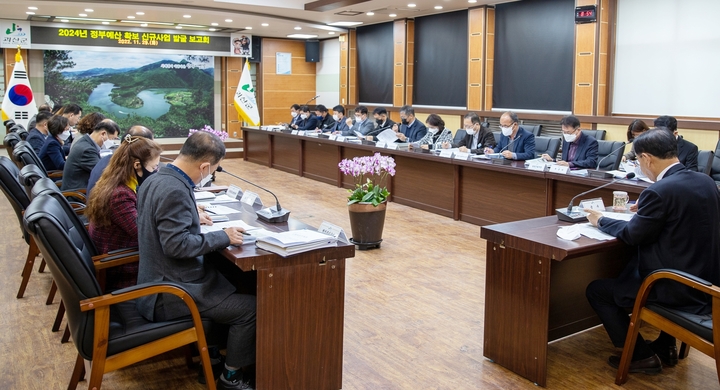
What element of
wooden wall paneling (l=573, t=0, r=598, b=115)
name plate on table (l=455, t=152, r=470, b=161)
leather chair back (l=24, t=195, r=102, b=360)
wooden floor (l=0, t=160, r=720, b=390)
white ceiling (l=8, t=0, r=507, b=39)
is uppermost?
white ceiling (l=8, t=0, r=507, b=39)

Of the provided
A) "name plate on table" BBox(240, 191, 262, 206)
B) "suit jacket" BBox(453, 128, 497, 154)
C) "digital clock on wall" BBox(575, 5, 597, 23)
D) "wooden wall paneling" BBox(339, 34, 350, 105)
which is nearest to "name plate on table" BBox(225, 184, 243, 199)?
"name plate on table" BBox(240, 191, 262, 206)

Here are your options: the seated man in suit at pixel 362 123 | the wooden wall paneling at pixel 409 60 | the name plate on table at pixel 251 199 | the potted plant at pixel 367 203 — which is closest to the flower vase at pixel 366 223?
the potted plant at pixel 367 203

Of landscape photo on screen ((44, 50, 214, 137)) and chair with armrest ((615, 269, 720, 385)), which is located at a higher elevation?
landscape photo on screen ((44, 50, 214, 137))

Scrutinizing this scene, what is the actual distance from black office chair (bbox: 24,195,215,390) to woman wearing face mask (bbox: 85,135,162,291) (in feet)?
1.49

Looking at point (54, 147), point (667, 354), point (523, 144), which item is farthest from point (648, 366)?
point (54, 147)

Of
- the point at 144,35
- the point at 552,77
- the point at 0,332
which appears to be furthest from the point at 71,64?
the point at 0,332

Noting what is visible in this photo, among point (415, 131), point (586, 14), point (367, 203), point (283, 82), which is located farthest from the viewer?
point (283, 82)

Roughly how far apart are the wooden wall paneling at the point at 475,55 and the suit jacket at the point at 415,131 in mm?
2002

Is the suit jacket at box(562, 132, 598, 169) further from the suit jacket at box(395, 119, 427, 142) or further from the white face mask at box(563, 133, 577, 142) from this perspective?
the suit jacket at box(395, 119, 427, 142)

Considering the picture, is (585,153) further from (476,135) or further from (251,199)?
(251,199)

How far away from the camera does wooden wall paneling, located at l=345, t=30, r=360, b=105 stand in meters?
12.8

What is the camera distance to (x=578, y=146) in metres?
5.93

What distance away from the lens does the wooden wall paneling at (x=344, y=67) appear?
42.5 ft

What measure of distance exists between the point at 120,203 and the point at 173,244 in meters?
0.65
